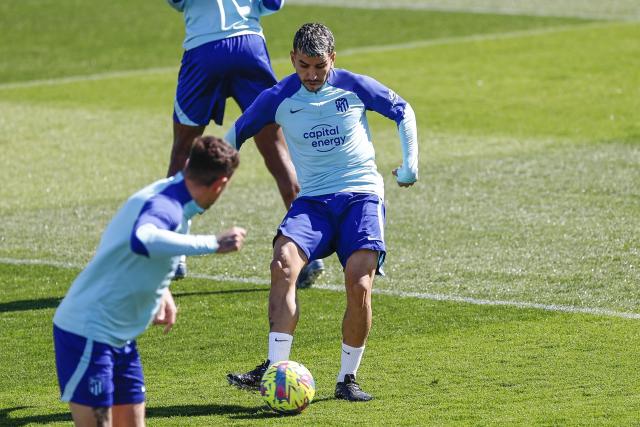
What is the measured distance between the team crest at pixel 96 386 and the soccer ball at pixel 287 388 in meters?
1.57

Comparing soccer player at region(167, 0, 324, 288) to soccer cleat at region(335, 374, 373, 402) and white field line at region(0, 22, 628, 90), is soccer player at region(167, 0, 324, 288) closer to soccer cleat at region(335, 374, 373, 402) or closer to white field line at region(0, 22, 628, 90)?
soccer cleat at region(335, 374, 373, 402)

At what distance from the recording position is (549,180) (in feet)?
47.8

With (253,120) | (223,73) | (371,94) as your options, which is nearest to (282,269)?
(253,120)

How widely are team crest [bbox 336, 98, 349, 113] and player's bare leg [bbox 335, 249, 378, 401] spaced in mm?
946

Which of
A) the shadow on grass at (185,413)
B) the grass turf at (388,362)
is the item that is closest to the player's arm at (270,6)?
→ the grass turf at (388,362)

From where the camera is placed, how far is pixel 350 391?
806 cm

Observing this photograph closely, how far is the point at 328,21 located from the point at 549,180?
13.5m

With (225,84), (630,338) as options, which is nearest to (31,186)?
(225,84)

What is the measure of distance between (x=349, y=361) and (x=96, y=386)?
2.18 meters

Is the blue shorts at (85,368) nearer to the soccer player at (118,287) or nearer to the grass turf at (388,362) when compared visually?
the soccer player at (118,287)

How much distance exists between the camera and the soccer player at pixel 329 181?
26.8ft

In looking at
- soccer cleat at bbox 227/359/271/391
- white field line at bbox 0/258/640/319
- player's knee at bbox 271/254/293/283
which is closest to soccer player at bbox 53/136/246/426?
player's knee at bbox 271/254/293/283

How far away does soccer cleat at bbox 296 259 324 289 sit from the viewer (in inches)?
430

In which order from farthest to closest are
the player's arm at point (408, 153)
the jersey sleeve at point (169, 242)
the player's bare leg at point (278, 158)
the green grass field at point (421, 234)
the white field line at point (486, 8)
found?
1. the white field line at point (486, 8)
2. the player's bare leg at point (278, 158)
3. the player's arm at point (408, 153)
4. the green grass field at point (421, 234)
5. the jersey sleeve at point (169, 242)
